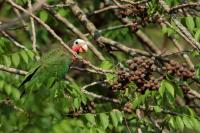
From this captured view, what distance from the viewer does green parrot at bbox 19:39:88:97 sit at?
527 centimetres

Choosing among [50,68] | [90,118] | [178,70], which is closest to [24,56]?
[50,68]

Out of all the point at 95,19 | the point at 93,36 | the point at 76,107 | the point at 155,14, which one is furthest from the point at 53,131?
the point at 95,19

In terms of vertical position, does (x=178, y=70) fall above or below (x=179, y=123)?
above

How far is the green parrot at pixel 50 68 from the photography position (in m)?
5.27

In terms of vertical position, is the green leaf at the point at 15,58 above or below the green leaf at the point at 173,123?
above

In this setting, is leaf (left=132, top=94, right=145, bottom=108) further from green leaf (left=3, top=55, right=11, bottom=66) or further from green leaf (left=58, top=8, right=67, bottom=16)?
green leaf (left=58, top=8, right=67, bottom=16)

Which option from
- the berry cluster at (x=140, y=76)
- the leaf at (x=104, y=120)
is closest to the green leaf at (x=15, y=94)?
the leaf at (x=104, y=120)

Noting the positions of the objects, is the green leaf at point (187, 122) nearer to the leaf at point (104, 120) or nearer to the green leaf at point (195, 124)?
the green leaf at point (195, 124)

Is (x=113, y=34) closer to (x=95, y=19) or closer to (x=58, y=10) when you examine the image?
(x=58, y=10)

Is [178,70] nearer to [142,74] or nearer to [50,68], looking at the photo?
[142,74]

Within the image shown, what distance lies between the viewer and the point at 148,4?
5746mm

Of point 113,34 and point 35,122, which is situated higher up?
point 113,34

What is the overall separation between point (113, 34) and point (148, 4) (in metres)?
1.51

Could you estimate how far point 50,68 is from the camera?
559 centimetres
